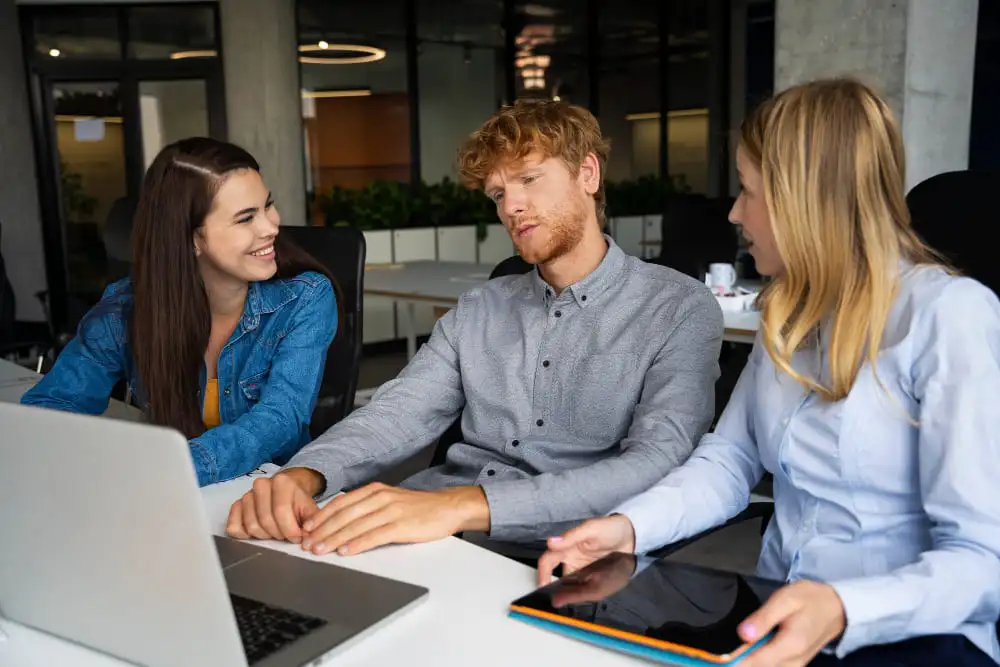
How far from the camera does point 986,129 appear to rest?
8.30 metres

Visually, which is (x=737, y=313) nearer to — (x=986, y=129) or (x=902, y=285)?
(x=902, y=285)

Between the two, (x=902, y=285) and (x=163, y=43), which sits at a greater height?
(x=163, y=43)

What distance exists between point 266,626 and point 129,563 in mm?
202

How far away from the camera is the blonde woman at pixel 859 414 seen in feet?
3.51

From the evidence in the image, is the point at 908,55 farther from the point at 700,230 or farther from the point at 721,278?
the point at 700,230

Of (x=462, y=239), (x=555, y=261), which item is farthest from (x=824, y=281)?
(x=462, y=239)

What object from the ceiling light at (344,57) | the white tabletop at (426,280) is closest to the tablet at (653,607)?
the white tabletop at (426,280)

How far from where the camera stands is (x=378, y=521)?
52.0 inches

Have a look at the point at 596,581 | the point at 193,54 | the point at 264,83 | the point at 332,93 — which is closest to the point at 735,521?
the point at 596,581

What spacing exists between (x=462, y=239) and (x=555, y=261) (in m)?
6.18

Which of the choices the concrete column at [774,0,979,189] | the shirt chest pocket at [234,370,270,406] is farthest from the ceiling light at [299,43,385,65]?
the shirt chest pocket at [234,370,270,406]

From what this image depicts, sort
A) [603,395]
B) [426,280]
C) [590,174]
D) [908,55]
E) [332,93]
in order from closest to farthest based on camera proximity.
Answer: [603,395] < [590,174] < [908,55] < [426,280] < [332,93]

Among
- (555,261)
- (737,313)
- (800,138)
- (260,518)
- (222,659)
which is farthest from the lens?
(737,313)

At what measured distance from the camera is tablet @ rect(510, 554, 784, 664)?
93 centimetres
